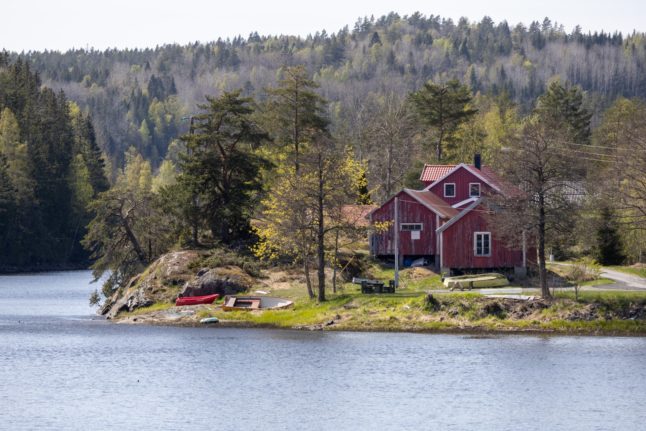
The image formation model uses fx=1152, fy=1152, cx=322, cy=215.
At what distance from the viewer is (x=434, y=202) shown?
84.3 meters

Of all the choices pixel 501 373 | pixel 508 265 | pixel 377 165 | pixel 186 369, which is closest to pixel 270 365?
pixel 186 369

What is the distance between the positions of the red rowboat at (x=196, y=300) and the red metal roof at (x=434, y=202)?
1654 centimetres

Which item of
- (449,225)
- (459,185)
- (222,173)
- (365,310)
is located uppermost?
(222,173)

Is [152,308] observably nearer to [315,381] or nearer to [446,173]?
[446,173]

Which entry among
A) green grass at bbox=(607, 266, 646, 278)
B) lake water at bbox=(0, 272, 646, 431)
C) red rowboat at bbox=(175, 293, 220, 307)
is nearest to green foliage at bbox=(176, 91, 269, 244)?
red rowboat at bbox=(175, 293, 220, 307)

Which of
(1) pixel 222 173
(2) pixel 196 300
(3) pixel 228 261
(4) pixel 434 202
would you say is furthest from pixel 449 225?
(1) pixel 222 173

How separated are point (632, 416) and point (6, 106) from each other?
14031 centimetres

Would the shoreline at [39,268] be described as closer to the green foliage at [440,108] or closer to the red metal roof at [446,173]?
the green foliage at [440,108]

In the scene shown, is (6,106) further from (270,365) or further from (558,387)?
(558,387)

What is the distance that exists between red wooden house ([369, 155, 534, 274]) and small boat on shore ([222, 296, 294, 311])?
25.8 feet

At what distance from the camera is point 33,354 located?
58781 mm

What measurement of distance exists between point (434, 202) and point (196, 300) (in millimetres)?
19609

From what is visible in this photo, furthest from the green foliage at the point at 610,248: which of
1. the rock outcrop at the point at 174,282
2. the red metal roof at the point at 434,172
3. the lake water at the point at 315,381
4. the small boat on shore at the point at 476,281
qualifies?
the lake water at the point at 315,381

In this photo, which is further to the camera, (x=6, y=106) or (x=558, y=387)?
(x=6, y=106)
